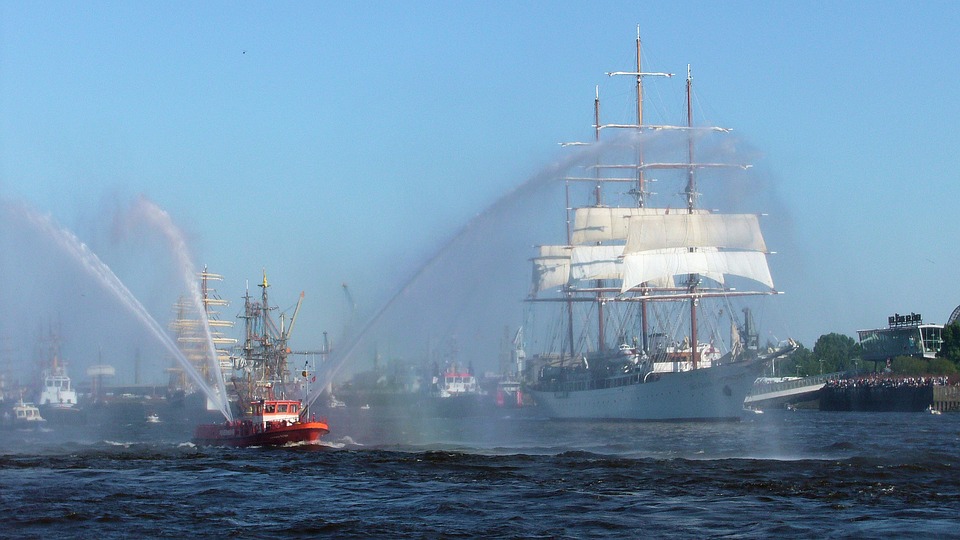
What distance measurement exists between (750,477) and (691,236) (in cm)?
10348

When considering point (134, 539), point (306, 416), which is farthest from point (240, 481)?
point (306, 416)

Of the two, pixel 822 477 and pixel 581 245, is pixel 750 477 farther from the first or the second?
pixel 581 245

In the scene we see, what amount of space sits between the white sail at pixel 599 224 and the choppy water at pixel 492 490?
93.3 meters

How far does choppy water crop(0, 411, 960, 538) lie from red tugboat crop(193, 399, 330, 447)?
1157 millimetres

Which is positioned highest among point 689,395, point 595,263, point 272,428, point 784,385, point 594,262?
point 594,262

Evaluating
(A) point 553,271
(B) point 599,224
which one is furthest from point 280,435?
(A) point 553,271

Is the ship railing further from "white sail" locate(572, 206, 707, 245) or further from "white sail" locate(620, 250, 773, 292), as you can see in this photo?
"white sail" locate(620, 250, 773, 292)

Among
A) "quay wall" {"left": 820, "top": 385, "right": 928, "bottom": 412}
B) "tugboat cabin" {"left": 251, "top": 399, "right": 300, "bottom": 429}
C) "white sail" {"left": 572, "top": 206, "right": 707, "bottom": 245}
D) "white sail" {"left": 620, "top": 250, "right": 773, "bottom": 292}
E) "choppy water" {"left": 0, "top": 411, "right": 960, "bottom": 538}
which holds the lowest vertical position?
"choppy water" {"left": 0, "top": 411, "right": 960, "bottom": 538}

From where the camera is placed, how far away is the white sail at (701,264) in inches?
6265

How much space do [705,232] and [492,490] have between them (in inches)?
4265

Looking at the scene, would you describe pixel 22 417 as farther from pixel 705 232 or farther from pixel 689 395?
pixel 705 232

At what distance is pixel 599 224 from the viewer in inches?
7215

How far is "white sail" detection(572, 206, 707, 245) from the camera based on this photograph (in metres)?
180

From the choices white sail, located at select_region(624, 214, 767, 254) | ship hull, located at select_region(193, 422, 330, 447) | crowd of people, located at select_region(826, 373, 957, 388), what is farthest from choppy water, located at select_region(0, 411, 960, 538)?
crowd of people, located at select_region(826, 373, 957, 388)
